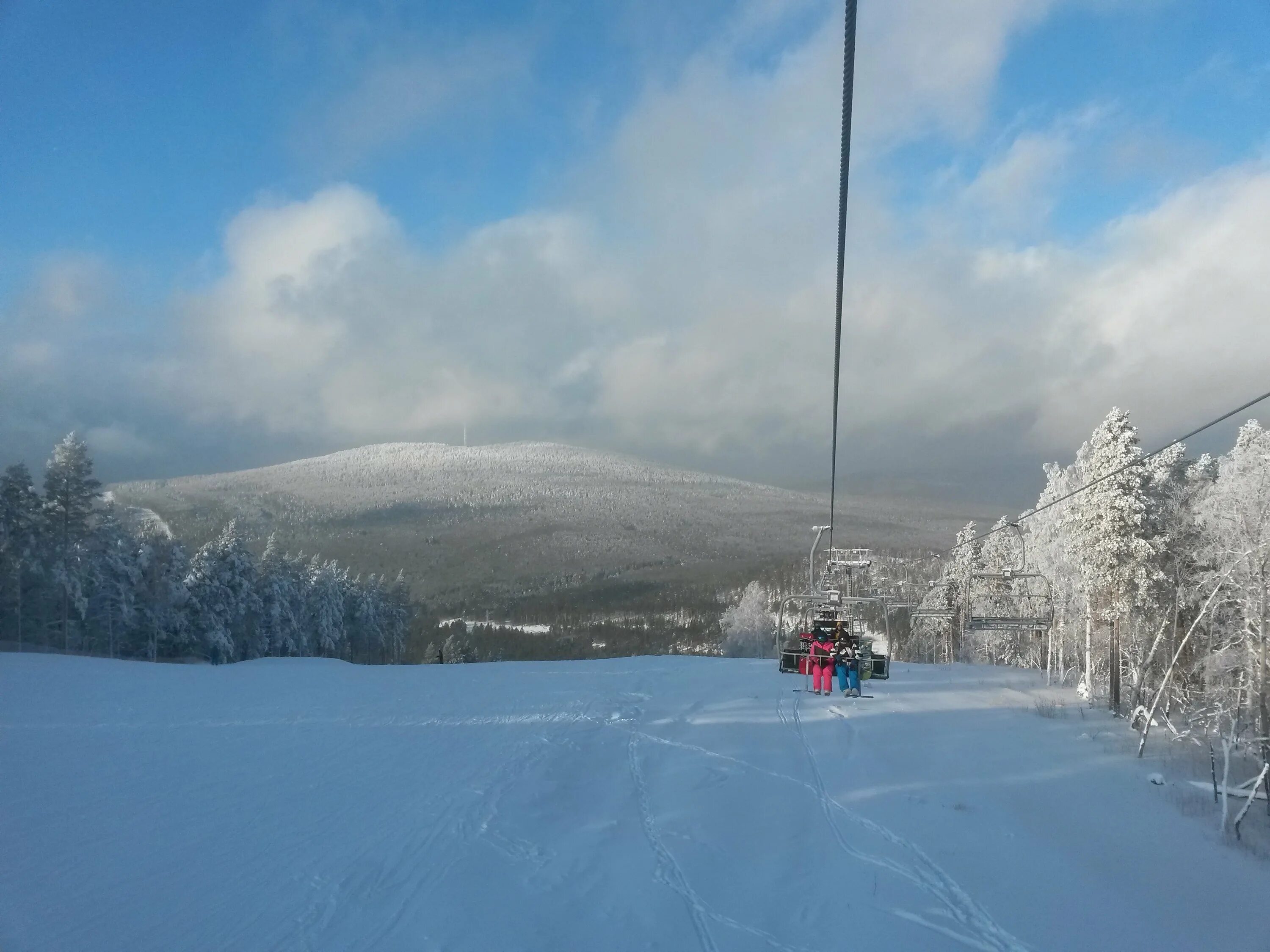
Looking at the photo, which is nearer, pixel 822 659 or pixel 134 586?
pixel 822 659

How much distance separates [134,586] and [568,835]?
39.4 metres

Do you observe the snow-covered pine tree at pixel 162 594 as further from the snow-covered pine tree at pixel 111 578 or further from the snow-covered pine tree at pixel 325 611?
the snow-covered pine tree at pixel 325 611

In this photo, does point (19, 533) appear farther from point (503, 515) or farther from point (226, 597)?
point (503, 515)

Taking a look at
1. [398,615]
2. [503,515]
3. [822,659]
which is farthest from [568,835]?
[503,515]

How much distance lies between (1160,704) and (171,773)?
30693mm

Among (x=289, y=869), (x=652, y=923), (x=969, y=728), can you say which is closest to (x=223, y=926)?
(x=289, y=869)

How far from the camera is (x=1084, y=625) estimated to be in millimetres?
35312

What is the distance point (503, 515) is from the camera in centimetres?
12862

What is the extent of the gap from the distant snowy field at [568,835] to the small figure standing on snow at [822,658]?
6.87ft

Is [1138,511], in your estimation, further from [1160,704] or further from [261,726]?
[261,726]

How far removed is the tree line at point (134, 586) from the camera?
3656 cm

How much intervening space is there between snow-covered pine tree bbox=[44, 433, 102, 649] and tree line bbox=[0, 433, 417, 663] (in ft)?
0.14

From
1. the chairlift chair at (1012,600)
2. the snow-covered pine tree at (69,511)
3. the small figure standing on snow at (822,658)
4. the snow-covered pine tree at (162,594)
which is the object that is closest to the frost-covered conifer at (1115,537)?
the chairlift chair at (1012,600)

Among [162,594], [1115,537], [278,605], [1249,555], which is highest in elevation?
[1115,537]
